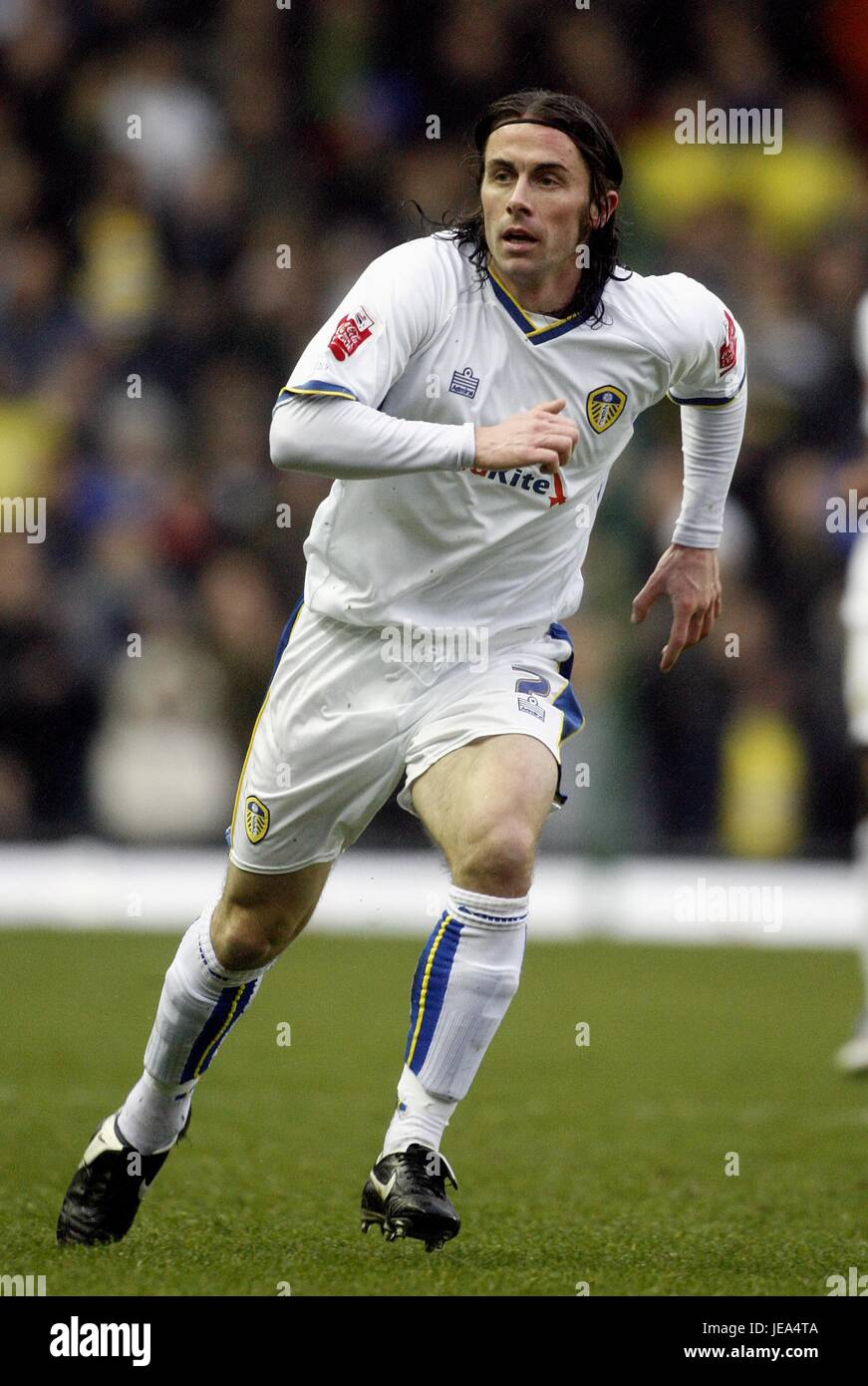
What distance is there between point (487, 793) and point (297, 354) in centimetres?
888

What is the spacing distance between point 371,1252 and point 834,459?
8.60m

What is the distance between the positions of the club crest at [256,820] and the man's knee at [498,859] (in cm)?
55

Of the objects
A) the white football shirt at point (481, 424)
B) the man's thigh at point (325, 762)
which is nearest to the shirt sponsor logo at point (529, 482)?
the white football shirt at point (481, 424)

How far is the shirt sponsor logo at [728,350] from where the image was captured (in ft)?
16.1

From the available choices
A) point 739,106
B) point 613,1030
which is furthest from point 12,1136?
point 739,106

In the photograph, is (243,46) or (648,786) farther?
(243,46)

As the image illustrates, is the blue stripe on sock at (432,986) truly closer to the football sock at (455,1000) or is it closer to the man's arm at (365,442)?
the football sock at (455,1000)

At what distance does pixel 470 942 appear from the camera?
4.22 m

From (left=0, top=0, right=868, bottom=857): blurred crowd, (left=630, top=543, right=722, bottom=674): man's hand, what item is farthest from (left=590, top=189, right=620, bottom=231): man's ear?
(left=0, top=0, right=868, bottom=857): blurred crowd

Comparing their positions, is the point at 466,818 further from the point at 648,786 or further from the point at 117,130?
the point at 117,130

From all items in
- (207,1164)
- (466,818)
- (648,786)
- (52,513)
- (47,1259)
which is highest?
(52,513)

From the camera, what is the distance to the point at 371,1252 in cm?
438

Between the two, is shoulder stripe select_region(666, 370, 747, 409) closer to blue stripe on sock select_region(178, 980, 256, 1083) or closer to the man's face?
the man's face

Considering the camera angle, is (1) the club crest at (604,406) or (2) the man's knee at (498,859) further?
(1) the club crest at (604,406)
